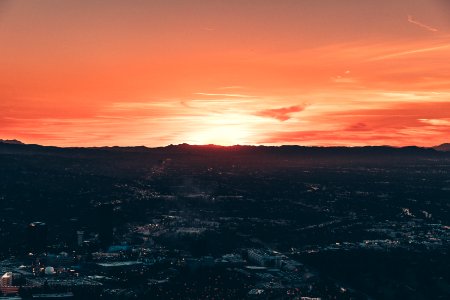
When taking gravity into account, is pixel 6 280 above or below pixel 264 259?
below

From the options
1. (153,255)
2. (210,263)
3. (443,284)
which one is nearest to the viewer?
(443,284)

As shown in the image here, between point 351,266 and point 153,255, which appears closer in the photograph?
point 351,266

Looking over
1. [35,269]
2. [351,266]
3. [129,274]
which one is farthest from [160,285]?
[351,266]

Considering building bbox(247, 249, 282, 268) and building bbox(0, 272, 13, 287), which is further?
building bbox(247, 249, 282, 268)

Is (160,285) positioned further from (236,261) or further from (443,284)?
(443,284)

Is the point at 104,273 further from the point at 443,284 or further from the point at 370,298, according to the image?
the point at 443,284

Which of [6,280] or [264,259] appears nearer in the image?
[6,280]

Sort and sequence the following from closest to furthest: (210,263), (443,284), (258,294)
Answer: (258,294)
(443,284)
(210,263)

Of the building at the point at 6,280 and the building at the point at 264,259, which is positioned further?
the building at the point at 264,259

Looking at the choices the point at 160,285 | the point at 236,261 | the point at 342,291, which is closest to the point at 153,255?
the point at 236,261
